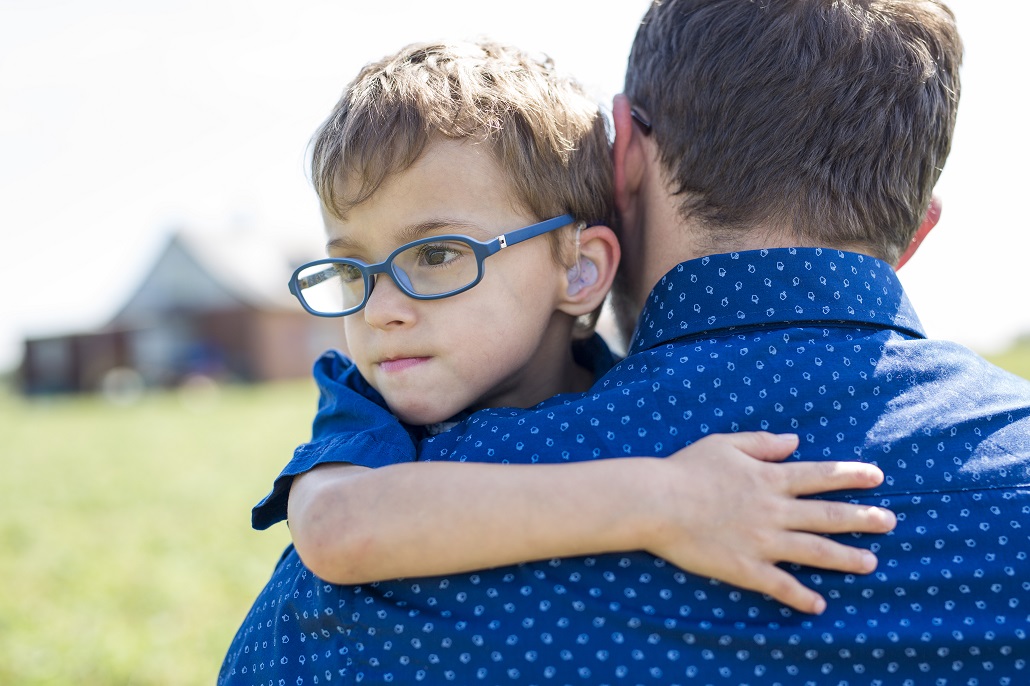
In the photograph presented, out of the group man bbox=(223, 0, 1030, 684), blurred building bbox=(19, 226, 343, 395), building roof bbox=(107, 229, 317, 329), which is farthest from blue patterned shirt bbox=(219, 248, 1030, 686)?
building roof bbox=(107, 229, 317, 329)

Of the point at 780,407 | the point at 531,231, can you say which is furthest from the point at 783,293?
the point at 531,231

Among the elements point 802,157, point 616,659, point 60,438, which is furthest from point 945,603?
point 60,438

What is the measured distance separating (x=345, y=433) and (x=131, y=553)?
5.32 meters

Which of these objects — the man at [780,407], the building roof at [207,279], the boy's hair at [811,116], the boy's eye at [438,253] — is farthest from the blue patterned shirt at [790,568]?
the building roof at [207,279]

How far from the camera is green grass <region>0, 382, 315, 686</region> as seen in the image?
14.5 feet

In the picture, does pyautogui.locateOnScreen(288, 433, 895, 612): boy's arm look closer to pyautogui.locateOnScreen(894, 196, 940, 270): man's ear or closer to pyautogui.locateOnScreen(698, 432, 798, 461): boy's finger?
pyautogui.locateOnScreen(698, 432, 798, 461): boy's finger

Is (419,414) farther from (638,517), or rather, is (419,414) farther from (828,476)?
(828,476)

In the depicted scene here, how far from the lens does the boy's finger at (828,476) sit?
4.58ft

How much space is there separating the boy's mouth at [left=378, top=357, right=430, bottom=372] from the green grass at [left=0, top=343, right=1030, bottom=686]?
2.83 metres

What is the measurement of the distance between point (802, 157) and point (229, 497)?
7.56 metres

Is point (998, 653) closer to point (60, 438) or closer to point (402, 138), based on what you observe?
point (402, 138)

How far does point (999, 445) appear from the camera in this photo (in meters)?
1.48

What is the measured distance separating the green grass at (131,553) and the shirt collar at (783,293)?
336 centimetres

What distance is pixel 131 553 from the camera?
251 inches
